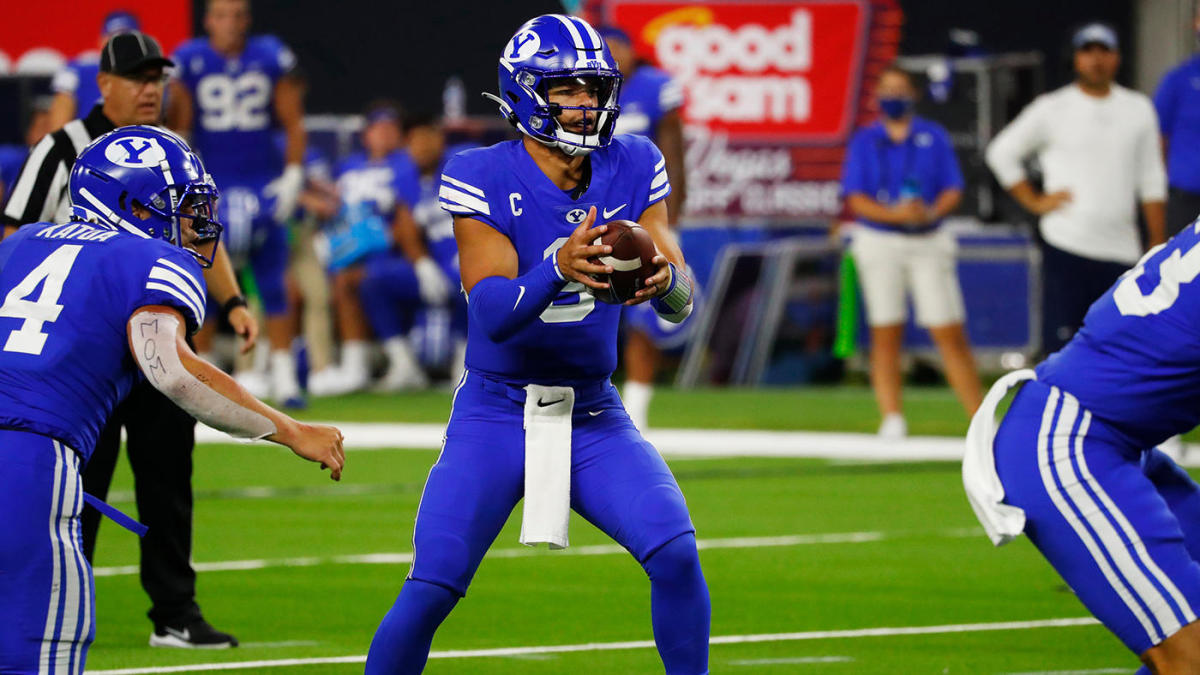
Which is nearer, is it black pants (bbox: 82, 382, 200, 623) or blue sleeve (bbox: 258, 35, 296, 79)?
black pants (bbox: 82, 382, 200, 623)

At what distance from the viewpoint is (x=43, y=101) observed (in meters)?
16.0

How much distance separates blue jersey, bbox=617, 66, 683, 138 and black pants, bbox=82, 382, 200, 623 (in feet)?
17.2

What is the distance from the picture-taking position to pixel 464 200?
4.79 meters

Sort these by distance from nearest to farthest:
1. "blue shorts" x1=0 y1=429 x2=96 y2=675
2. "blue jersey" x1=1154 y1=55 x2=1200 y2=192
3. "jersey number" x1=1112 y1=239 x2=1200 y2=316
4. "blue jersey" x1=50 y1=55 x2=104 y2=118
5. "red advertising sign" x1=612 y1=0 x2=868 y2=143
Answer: "blue shorts" x1=0 y1=429 x2=96 y2=675 → "jersey number" x1=1112 y1=239 x2=1200 y2=316 → "blue jersey" x1=50 y1=55 x2=104 y2=118 → "blue jersey" x1=1154 y1=55 x2=1200 y2=192 → "red advertising sign" x1=612 y1=0 x2=868 y2=143

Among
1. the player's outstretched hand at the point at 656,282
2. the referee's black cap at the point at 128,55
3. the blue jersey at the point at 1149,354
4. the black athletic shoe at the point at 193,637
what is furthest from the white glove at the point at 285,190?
the blue jersey at the point at 1149,354

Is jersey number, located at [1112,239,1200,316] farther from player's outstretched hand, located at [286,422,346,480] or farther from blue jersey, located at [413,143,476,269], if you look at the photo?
blue jersey, located at [413,143,476,269]

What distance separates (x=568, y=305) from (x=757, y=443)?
7182 mm

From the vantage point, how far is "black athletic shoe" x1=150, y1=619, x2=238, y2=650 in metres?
6.16

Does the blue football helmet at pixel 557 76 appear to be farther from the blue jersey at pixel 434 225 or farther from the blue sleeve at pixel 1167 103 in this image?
the blue jersey at pixel 434 225

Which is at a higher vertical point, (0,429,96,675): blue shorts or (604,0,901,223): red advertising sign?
(0,429,96,675): blue shorts

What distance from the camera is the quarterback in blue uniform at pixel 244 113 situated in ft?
39.7

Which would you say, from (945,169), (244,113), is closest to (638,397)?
(945,169)

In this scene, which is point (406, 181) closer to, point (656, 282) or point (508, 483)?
point (508, 483)

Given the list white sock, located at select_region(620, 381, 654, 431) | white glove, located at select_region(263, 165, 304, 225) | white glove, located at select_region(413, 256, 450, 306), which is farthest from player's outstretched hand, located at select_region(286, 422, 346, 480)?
white glove, located at select_region(413, 256, 450, 306)
